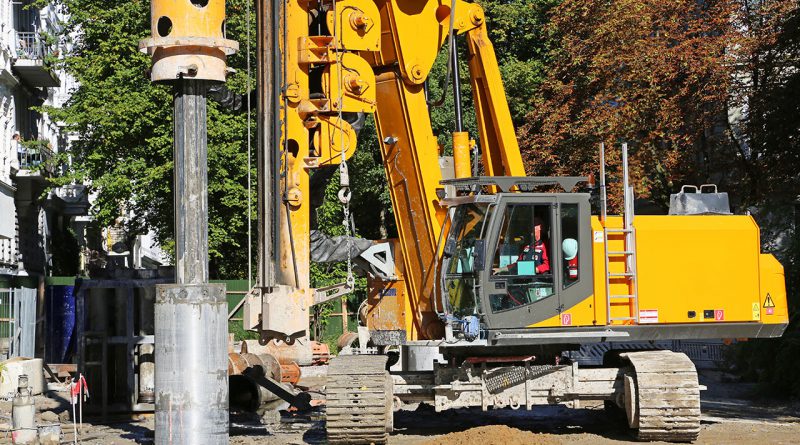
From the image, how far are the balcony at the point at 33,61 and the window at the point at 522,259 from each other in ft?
106

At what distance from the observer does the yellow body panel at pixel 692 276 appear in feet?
54.4

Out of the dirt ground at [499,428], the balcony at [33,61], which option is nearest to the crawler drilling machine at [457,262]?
the dirt ground at [499,428]

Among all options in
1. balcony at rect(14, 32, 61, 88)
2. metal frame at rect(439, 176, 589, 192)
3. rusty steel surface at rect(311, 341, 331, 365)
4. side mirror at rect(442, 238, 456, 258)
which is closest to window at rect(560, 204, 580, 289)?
metal frame at rect(439, 176, 589, 192)

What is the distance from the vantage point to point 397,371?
56.4 feet

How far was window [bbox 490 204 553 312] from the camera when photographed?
1620 centimetres

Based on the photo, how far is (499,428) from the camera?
15.4 m

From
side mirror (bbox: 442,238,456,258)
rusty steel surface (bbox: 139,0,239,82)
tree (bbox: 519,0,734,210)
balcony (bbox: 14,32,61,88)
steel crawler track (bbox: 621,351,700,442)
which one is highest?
balcony (bbox: 14,32,61,88)

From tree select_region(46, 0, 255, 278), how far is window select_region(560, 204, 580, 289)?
902 inches

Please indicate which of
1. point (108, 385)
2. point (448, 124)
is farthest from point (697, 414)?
point (448, 124)

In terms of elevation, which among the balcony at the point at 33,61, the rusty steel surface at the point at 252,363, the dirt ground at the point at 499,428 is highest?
the balcony at the point at 33,61

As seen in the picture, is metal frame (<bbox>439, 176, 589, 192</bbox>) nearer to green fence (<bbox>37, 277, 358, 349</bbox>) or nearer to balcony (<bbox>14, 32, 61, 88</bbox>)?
green fence (<bbox>37, 277, 358, 349</bbox>)

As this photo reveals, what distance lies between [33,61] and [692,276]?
1303 inches

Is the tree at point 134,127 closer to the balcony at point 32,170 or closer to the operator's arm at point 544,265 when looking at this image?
the balcony at point 32,170

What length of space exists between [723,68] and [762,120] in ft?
19.6
